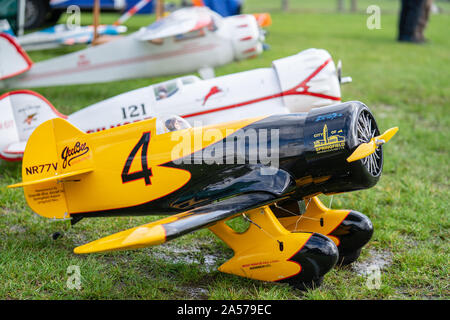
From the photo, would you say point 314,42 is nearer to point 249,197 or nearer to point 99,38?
point 99,38

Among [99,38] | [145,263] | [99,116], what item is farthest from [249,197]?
[99,38]

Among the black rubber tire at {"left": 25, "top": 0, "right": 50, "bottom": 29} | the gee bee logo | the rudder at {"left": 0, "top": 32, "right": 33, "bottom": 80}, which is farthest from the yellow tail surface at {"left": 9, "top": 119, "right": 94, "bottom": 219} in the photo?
the black rubber tire at {"left": 25, "top": 0, "right": 50, "bottom": 29}

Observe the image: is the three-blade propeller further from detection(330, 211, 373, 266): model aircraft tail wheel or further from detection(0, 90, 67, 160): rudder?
detection(0, 90, 67, 160): rudder

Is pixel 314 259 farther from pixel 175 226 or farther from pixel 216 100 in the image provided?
pixel 216 100

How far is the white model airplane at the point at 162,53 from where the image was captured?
8070mm

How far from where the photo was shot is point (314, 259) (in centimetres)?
341

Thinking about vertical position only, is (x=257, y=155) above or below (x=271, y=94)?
above

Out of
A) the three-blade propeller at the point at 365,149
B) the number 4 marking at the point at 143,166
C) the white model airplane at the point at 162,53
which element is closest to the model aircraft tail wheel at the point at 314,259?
the three-blade propeller at the point at 365,149

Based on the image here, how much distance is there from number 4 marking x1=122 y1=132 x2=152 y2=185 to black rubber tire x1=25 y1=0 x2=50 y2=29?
12.7 metres

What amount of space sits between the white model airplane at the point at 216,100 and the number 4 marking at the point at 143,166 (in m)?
1.97

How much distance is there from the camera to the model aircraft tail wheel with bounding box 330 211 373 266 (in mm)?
3910

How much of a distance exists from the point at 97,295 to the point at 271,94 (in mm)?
3283

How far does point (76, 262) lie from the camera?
3.94 m

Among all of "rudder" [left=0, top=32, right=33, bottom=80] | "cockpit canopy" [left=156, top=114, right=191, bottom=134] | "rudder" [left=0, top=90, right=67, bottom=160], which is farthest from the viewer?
"rudder" [left=0, top=32, right=33, bottom=80]
